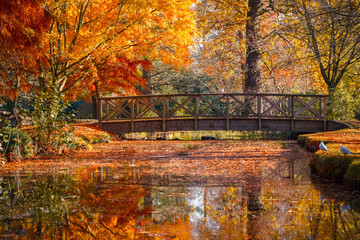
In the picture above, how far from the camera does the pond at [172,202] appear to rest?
416cm

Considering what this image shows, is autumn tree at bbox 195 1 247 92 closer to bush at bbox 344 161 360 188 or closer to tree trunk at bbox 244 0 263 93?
tree trunk at bbox 244 0 263 93

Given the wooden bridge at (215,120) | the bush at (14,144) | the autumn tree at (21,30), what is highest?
the autumn tree at (21,30)

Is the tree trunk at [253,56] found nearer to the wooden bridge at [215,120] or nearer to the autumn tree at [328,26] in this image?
the wooden bridge at [215,120]

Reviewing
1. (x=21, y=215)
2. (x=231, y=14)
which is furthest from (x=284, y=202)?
(x=231, y=14)

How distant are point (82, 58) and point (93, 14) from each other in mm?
1295

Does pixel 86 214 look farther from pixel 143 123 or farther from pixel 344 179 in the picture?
pixel 143 123

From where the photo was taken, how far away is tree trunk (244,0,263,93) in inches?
701

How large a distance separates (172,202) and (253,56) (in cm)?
1354

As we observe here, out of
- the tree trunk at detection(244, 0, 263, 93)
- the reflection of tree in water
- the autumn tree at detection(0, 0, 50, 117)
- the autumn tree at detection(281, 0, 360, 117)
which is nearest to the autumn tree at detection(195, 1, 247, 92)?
the tree trunk at detection(244, 0, 263, 93)

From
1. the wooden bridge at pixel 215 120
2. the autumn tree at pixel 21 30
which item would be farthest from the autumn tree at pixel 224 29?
the autumn tree at pixel 21 30

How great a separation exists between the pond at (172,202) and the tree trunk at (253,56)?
921 cm

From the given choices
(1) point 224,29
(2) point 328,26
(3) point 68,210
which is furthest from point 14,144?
(1) point 224,29

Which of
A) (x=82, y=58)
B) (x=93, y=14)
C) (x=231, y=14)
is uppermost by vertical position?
(x=231, y=14)

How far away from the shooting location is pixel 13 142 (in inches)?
379
